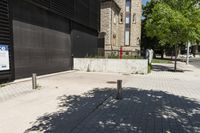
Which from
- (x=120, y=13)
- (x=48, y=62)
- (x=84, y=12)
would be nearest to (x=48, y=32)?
(x=48, y=62)

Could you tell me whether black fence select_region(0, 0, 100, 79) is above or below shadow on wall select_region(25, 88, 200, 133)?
above

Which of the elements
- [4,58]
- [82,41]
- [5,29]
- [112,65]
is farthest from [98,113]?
[82,41]

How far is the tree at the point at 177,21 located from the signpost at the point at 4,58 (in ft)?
41.9

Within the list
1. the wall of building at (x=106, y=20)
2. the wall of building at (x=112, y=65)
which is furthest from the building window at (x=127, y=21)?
the wall of building at (x=112, y=65)

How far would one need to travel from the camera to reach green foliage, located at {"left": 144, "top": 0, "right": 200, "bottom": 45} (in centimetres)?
1700

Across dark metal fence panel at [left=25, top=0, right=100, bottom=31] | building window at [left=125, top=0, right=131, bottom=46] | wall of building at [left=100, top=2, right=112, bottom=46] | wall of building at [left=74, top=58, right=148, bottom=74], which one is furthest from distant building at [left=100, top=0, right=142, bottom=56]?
wall of building at [left=74, top=58, right=148, bottom=74]

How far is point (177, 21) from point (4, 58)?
13.4m

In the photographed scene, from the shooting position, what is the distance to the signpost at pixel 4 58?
32.8 feet

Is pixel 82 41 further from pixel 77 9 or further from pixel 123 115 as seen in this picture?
pixel 123 115

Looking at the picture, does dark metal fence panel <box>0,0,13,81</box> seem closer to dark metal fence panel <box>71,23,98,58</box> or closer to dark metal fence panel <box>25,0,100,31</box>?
dark metal fence panel <box>25,0,100,31</box>

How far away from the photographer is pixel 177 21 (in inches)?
655

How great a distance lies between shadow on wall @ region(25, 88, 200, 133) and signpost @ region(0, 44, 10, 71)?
416 cm

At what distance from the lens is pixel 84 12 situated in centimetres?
2066

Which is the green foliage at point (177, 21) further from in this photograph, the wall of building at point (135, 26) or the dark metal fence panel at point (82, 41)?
the wall of building at point (135, 26)
